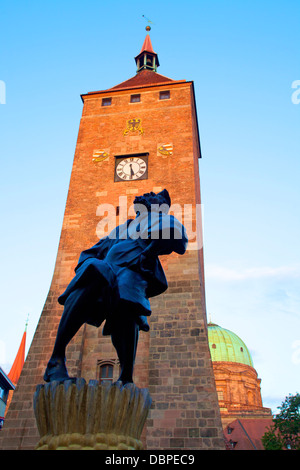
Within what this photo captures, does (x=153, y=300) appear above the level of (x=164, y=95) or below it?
below

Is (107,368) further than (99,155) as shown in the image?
No

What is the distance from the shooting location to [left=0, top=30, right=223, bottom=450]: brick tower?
1285cm

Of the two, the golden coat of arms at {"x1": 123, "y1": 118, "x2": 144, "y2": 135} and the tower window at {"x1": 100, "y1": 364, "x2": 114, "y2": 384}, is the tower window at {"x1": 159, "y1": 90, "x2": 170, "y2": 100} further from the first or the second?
the tower window at {"x1": 100, "y1": 364, "x2": 114, "y2": 384}

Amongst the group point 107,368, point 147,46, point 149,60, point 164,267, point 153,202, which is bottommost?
point 153,202

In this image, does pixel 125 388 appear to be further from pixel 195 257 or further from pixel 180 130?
pixel 180 130

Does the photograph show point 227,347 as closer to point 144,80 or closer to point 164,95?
point 144,80

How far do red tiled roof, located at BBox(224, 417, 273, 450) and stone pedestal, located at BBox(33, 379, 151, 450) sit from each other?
35.2 metres

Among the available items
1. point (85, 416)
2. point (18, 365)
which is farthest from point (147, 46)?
point (18, 365)

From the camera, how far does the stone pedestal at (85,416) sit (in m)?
3.40

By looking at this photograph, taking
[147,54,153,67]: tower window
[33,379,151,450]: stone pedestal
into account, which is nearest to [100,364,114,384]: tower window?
[33,379,151,450]: stone pedestal

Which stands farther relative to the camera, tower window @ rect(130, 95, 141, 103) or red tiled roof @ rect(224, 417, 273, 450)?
red tiled roof @ rect(224, 417, 273, 450)

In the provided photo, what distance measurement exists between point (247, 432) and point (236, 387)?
9.84m

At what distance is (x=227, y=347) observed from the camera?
166 feet

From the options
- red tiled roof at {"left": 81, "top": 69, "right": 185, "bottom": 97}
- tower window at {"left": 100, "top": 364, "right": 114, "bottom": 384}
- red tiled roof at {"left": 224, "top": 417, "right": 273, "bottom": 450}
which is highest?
red tiled roof at {"left": 81, "top": 69, "right": 185, "bottom": 97}
